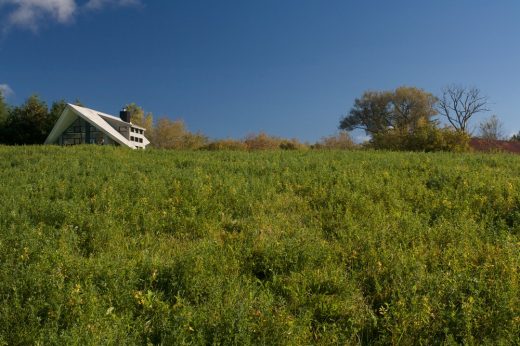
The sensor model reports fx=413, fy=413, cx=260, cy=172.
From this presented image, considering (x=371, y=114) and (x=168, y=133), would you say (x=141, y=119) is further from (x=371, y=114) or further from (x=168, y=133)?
(x=371, y=114)

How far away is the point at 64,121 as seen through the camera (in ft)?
154

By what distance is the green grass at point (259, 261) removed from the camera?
420cm

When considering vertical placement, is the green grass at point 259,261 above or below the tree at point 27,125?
below

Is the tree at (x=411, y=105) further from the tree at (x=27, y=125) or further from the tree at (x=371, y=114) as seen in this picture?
the tree at (x=27, y=125)

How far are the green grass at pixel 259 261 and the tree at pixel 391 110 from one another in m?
57.3

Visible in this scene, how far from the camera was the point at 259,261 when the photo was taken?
5652 mm

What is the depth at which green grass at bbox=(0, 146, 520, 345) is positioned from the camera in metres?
4.20

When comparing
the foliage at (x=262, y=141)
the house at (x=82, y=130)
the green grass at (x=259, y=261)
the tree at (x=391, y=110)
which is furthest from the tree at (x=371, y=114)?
the green grass at (x=259, y=261)

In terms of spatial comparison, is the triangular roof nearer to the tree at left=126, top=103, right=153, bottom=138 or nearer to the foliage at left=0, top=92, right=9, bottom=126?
the foliage at left=0, top=92, right=9, bottom=126

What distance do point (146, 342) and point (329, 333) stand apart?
1835mm

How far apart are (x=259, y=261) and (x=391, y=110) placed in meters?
64.1

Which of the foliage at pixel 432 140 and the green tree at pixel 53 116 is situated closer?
the foliage at pixel 432 140

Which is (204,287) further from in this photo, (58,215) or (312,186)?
(312,186)

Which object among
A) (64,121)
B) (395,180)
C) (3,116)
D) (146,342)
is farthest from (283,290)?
(3,116)
